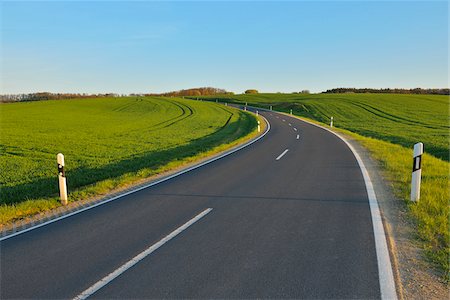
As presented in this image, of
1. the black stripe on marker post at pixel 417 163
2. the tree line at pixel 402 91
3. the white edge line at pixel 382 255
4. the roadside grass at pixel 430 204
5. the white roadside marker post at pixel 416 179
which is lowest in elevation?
the white edge line at pixel 382 255

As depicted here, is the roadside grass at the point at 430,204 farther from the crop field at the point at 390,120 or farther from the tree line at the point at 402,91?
the tree line at the point at 402,91

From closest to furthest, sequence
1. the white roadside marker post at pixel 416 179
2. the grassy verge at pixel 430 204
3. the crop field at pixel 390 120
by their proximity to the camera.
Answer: the grassy verge at pixel 430 204, the white roadside marker post at pixel 416 179, the crop field at pixel 390 120

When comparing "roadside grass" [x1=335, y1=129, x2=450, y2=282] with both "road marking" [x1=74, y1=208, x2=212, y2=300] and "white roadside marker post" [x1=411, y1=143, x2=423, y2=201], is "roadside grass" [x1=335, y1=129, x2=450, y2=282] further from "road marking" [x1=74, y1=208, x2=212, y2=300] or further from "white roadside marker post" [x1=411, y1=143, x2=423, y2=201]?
"road marking" [x1=74, y1=208, x2=212, y2=300]

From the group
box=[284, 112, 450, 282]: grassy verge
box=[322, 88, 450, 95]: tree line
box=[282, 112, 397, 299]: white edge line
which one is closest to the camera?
box=[282, 112, 397, 299]: white edge line

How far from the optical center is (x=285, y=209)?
6457 mm

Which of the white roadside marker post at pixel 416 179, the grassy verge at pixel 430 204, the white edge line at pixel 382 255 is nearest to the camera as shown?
the white edge line at pixel 382 255

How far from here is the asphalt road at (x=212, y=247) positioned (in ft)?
12.3

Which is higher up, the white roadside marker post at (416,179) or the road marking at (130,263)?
the white roadside marker post at (416,179)

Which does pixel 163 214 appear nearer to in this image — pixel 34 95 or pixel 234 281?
pixel 234 281

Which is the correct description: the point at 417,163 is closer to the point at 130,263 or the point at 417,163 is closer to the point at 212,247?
the point at 212,247

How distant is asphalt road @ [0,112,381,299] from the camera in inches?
148

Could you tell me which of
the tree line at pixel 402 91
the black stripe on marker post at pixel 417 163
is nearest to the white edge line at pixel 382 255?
the black stripe on marker post at pixel 417 163

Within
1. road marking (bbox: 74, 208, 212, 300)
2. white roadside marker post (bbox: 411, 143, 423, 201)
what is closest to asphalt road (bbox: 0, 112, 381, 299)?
road marking (bbox: 74, 208, 212, 300)

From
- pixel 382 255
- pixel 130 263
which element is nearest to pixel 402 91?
pixel 382 255
